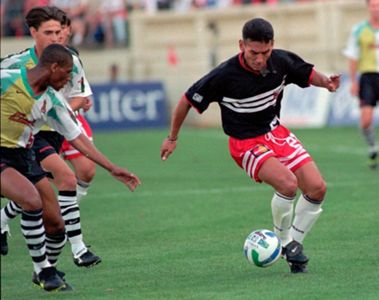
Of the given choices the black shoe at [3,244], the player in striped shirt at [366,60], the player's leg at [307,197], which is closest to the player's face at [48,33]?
the black shoe at [3,244]

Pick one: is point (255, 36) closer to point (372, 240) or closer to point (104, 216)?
point (372, 240)

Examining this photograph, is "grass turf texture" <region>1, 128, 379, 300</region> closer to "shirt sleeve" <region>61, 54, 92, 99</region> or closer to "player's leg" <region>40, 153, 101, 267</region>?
"player's leg" <region>40, 153, 101, 267</region>

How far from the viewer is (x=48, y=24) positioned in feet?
33.9

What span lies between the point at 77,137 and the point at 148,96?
20133 millimetres

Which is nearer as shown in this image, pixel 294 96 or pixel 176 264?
pixel 176 264

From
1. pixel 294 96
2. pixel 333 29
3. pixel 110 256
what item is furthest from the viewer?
pixel 333 29

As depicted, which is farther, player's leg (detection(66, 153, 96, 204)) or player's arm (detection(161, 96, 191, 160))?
player's leg (detection(66, 153, 96, 204))

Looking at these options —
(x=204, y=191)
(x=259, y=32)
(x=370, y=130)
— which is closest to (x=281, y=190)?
(x=259, y=32)

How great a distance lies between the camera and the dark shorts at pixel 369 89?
59.0 ft

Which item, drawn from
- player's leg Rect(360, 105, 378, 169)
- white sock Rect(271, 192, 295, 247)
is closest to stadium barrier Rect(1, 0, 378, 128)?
player's leg Rect(360, 105, 378, 169)

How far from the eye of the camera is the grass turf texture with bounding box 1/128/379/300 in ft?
28.9

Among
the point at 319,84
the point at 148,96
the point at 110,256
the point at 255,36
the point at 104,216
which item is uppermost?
the point at 255,36

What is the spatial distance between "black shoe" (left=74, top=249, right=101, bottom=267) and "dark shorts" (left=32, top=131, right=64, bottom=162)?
0.94 meters

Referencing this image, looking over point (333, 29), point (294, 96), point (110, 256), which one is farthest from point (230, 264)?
point (333, 29)
